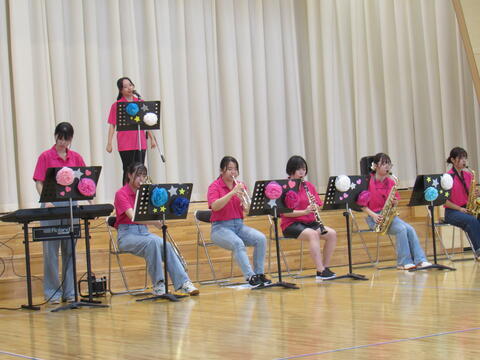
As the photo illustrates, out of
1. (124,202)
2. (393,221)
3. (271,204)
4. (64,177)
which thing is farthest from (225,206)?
(393,221)

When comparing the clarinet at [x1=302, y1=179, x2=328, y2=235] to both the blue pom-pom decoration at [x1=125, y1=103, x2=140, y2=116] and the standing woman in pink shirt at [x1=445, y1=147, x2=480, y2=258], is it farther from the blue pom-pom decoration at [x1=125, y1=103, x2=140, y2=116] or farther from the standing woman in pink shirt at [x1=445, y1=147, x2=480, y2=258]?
the standing woman in pink shirt at [x1=445, y1=147, x2=480, y2=258]

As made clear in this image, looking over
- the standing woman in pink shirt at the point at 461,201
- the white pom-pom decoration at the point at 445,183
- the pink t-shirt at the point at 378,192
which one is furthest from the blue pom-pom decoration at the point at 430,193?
the standing woman in pink shirt at the point at 461,201

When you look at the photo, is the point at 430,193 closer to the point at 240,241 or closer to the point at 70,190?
the point at 240,241

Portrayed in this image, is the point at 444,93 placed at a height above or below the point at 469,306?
above

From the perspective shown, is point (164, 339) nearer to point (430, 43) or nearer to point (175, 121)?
point (175, 121)

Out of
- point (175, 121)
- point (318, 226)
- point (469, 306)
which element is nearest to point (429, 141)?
Answer: point (175, 121)

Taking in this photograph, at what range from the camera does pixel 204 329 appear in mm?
5102

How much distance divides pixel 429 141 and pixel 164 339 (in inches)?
327

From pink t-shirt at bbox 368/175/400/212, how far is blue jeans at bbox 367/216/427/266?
183mm

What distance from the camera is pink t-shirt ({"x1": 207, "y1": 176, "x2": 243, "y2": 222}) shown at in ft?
24.7

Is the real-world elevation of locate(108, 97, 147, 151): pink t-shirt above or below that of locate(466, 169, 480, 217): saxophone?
above

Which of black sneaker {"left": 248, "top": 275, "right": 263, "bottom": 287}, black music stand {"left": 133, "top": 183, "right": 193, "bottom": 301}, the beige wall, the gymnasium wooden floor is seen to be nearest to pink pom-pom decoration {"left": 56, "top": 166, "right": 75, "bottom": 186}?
black music stand {"left": 133, "top": 183, "right": 193, "bottom": 301}

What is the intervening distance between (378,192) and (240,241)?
2.00m

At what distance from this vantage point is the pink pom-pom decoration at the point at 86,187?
6.33 meters
